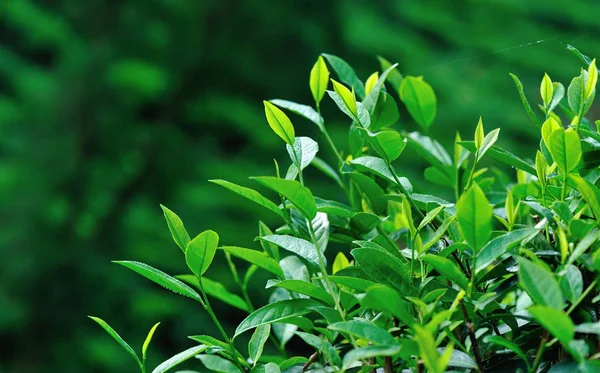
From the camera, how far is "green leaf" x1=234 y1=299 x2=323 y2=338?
325 mm

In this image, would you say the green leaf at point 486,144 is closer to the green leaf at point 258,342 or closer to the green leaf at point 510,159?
the green leaf at point 510,159

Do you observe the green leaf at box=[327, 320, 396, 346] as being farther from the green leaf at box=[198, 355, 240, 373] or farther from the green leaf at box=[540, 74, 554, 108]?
the green leaf at box=[540, 74, 554, 108]

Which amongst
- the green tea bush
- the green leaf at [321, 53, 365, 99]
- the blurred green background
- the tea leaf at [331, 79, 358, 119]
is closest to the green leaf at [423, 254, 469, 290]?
the green tea bush

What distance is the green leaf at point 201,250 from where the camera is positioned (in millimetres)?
314

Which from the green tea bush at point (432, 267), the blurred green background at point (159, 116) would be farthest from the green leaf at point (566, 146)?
the blurred green background at point (159, 116)

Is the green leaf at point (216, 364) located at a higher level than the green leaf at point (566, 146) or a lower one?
lower

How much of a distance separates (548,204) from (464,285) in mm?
95

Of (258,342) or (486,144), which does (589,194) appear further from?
(258,342)

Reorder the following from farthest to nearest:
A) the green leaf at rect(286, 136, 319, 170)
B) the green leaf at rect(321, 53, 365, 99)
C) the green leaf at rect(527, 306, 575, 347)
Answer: the green leaf at rect(321, 53, 365, 99) → the green leaf at rect(286, 136, 319, 170) → the green leaf at rect(527, 306, 575, 347)

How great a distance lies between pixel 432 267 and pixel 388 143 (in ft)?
0.21

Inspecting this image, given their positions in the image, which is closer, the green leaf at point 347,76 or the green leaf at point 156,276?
the green leaf at point 156,276

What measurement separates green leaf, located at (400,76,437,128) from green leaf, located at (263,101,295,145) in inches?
3.8

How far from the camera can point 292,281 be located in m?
0.33

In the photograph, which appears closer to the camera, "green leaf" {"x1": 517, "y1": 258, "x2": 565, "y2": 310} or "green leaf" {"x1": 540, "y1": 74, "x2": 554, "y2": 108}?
"green leaf" {"x1": 517, "y1": 258, "x2": 565, "y2": 310}
